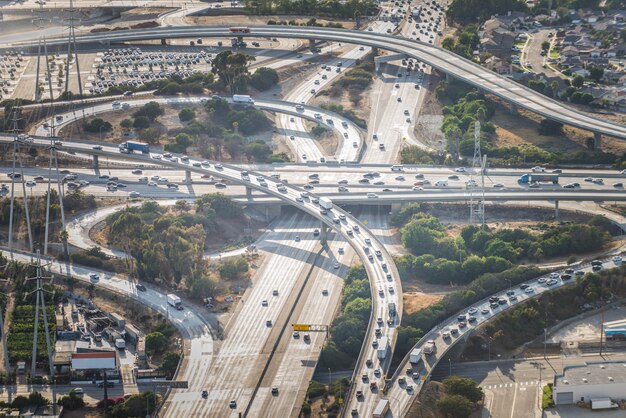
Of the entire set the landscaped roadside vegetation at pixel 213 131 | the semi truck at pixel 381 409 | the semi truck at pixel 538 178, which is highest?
the landscaped roadside vegetation at pixel 213 131

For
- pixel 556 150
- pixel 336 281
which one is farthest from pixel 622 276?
pixel 556 150

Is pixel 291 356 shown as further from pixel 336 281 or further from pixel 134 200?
pixel 134 200

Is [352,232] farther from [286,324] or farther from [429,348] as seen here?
[429,348]

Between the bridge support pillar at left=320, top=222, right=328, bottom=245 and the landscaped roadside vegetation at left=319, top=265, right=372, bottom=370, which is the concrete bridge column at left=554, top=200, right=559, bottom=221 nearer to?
the bridge support pillar at left=320, top=222, right=328, bottom=245

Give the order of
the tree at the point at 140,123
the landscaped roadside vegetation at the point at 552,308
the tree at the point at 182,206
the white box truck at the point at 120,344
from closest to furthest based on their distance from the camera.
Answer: the white box truck at the point at 120,344
the landscaped roadside vegetation at the point at 552,308
the tree at the point at 182,206
the tree at the point at 140,123

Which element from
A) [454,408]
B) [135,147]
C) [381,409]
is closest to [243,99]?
[135,147]

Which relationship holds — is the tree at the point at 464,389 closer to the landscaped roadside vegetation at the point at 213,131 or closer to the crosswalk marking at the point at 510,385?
the crosswalk marking at the point at 510,385

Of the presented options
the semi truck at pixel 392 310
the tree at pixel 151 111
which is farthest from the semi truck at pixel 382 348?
the tree at pixel 151 111
